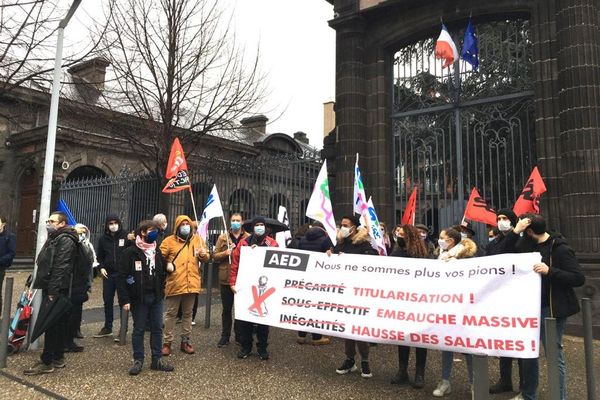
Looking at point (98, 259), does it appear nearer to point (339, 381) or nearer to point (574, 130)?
point (339, 381)

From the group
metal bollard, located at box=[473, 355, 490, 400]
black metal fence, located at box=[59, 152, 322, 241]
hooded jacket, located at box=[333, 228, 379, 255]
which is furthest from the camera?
black metal fence, located at box=[59, 152, 322, 241]

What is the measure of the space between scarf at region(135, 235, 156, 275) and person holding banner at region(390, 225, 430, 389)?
2.92 metres

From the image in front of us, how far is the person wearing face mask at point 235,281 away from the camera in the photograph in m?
6.25

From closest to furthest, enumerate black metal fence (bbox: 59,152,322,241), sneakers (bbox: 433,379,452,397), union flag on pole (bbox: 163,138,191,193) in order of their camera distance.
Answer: sneakers (bbox: 433,379,452,397) < union flag on pole (bbox: 163,138,191,193) < black metal fence (bbox: 59,152,322,241)

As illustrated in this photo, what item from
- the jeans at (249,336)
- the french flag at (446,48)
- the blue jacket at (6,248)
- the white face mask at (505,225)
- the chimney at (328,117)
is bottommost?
the jeans at (249,336)

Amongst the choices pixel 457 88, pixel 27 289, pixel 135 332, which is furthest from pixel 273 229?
pixel 457 88

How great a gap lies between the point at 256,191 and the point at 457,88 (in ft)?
17.5

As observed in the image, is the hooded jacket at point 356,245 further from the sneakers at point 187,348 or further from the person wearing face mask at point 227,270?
the sneakers at point 187,348

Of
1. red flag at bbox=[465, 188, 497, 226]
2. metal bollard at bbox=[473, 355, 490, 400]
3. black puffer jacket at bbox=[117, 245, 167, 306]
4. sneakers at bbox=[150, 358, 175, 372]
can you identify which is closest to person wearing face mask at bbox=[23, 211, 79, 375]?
black puffer jacket at bbox=[117, 245, 167, 306]

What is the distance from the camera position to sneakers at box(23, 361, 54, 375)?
5416 mm

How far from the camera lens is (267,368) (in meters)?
5.77

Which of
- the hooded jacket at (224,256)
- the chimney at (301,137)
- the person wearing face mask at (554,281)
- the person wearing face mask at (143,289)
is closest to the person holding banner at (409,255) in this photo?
the person wearing face mask at (554,281)

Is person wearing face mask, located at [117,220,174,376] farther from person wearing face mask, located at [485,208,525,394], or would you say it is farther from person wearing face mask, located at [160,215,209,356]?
person wearing face mask, located at [485,208,525,394]

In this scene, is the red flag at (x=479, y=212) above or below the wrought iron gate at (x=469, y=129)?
below
